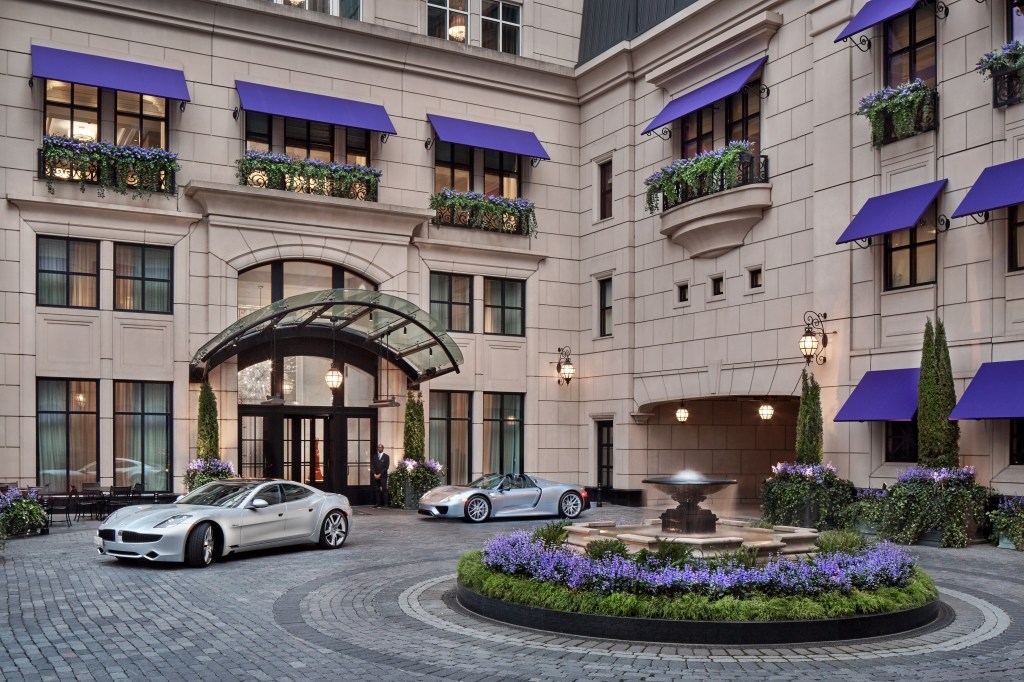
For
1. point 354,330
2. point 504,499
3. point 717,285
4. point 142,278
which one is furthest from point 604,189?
point 142,278

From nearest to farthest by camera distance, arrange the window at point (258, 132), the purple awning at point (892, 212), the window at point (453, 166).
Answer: the purple awning at point (892, 212)
the window at point (258, 132)
the window at point (453, 166)

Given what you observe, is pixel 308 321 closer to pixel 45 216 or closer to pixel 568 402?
pixel 45 216

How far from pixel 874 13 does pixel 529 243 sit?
41.1 feet

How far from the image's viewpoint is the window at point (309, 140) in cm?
2739

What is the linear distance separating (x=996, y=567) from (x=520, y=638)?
896cm

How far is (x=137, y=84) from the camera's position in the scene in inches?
968

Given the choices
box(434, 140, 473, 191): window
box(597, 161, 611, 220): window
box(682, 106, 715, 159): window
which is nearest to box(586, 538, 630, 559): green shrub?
box(682, 106, 715, 159): window

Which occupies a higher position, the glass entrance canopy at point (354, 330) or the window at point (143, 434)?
the glass entrance canopy at point (354, 330)

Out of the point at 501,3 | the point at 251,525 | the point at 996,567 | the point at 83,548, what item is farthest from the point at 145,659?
the point at 501,3

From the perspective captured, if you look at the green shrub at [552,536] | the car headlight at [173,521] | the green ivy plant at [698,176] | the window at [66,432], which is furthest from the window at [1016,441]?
the window at [66,432]

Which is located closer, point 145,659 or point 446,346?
point 145,659

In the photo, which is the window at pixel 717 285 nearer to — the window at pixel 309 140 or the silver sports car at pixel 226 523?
the window at pixel 309 140

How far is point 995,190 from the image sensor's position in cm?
1822

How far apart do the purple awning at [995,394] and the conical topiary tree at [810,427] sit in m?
3.54
